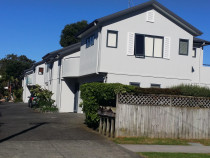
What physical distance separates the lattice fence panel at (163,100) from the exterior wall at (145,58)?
622 centimetres

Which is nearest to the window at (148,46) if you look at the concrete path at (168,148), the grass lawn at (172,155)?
the concrete path at (168,148)

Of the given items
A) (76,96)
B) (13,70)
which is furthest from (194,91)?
(13,70)

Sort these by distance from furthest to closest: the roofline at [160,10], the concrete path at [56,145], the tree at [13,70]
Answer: the tree at [13,70] → the roofline at [160,10] → the concrete path at [56,145]

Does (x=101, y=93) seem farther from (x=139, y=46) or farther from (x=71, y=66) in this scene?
(x=71, y=66)

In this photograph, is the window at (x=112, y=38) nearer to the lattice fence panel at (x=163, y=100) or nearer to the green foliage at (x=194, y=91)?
the green foliage at (x=194, y=91)

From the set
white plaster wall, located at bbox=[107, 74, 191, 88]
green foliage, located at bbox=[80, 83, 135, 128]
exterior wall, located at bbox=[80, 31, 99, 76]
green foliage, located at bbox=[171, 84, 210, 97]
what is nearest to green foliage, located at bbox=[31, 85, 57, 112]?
exterior wall, located at bbox=[80, 31, 99, 76]

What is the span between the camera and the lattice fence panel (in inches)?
511

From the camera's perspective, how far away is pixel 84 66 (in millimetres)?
22266

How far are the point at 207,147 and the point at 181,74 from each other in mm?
9350

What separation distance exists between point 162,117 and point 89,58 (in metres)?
9.24

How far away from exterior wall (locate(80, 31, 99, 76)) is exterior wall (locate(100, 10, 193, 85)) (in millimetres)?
877

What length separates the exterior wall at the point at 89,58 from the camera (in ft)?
65.0

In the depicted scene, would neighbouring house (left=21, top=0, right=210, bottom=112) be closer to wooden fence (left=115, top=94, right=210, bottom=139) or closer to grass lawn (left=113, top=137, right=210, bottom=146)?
wooden fence (left=115, top=94, right=210, bottom=139)

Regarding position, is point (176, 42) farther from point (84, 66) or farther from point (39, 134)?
point (39, 134)
